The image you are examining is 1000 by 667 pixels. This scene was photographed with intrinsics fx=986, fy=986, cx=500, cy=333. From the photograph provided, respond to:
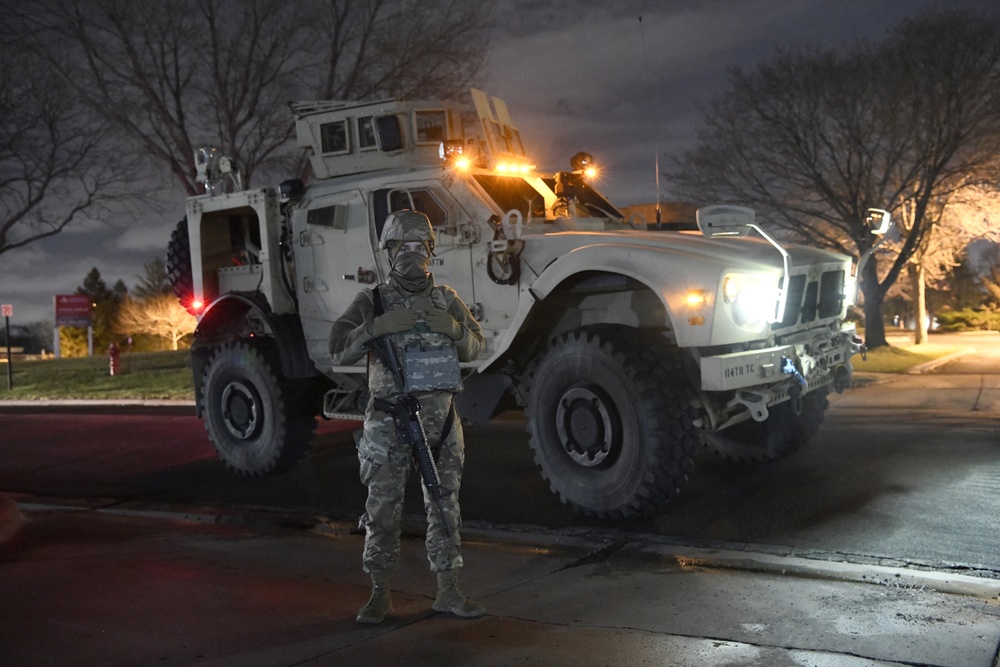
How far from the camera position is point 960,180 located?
23531mm

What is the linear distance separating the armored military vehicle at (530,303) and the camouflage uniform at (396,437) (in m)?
1.89

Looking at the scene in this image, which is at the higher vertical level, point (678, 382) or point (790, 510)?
point (678, 382)

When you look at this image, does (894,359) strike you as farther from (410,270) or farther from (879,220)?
(410,270)

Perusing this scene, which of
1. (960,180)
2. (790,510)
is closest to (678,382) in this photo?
(790,510)

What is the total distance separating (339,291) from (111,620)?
4211 millimetres

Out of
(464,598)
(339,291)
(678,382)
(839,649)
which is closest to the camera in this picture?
(839,649)

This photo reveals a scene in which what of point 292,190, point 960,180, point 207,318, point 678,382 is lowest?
point 678,382

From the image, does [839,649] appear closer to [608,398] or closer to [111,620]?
[608,398]

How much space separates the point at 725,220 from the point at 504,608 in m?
3.09

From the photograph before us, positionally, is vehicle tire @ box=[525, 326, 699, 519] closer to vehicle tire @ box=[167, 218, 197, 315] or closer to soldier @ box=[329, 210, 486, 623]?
soldier @ box=[329, 210, 486, 623]

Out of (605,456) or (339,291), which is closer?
(605,456)

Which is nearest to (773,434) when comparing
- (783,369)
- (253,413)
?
(783,369)

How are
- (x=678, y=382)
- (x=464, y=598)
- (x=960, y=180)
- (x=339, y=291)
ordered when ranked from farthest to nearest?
1. (x=960, y=180)
2. (x=339, y=291)
3. (x=678, y=382)
4. (x=464, y=598)

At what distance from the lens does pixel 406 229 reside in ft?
16.2
